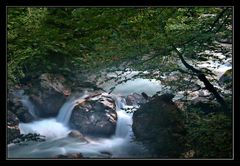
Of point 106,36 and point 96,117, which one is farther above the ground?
point 106,36

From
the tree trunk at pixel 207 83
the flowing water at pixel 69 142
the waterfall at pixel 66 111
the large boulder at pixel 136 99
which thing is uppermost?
the tree trunk at pixel 207 83

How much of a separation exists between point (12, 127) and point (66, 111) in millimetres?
490

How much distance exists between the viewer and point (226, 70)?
10.4ft

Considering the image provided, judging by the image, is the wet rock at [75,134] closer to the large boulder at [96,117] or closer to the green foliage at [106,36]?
the large boulder at [96,117]

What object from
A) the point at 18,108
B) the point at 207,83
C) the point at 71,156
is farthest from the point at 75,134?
the point at 207,83

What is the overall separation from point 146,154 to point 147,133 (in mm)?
185

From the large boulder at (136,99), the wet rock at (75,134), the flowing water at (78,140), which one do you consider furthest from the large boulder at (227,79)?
the wet rock at (75,134)

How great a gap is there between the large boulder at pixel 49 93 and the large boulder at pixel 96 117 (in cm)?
16

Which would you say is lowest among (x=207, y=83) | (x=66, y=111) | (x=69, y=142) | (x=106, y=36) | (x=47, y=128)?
(x=69, y=142)

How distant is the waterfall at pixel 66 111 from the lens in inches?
123

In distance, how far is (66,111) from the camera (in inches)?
123

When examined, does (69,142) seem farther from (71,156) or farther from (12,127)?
(12,127)
